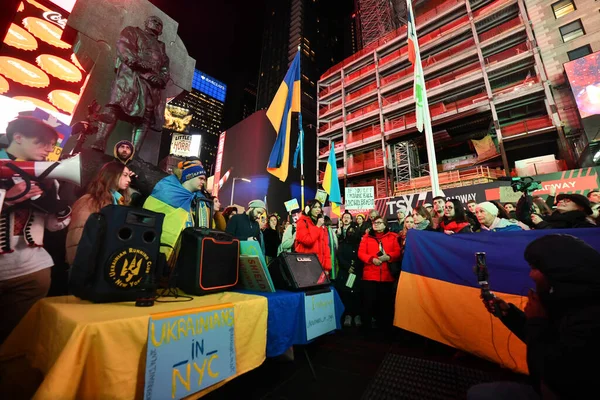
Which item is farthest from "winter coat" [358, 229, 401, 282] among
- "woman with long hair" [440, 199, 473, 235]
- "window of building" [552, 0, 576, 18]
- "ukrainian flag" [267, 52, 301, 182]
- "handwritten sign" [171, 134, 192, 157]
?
"window of building" [552, 0, 576, 18]

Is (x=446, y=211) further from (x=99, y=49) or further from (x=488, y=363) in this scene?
(x=99, y=49)

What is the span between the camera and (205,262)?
73.2 inches

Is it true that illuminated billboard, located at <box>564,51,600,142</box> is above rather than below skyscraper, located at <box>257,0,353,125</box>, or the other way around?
below

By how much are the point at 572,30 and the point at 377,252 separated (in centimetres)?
2334

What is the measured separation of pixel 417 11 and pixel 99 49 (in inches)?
1269

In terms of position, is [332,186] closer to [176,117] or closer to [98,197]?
[98,197]

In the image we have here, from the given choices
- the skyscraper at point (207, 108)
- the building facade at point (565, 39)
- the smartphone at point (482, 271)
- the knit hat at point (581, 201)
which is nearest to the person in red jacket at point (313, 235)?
the smartphone at point (482, 271)

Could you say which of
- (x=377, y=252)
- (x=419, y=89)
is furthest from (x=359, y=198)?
(x=377, y=252)

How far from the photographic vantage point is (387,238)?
4.49 m

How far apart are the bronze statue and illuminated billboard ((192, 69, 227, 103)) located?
61203mm

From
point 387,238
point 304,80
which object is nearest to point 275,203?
point 387,238

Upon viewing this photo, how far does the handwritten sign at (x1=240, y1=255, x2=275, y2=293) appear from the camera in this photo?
7.08 feet

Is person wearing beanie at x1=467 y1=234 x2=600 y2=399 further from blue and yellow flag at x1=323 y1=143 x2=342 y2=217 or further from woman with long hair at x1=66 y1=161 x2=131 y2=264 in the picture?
blue and yellow flag at x1=323 y1=143 x2=342 y2=217

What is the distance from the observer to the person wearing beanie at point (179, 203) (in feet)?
8.40
